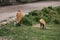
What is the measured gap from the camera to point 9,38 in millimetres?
9602

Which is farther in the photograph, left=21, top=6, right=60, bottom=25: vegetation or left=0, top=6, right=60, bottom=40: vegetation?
left=21, top=6, right=60, bottom=25: vegetation

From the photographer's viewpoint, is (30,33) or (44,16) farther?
(44,16)

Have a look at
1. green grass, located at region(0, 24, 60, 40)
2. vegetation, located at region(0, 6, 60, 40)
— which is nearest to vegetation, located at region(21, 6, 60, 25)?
vegetation, located at region(0, 6, 60, 40)

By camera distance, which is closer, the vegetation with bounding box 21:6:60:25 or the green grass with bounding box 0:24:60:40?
the green grass with bounding box 0:24:60:40

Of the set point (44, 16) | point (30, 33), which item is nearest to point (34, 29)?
point (30, 33)

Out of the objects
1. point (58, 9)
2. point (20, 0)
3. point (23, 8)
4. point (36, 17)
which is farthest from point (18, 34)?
point (20, 0)

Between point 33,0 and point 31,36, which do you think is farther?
point 33,0

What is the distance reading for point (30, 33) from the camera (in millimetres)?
10188

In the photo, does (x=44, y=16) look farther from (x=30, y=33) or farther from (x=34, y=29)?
(x=30, y=33)

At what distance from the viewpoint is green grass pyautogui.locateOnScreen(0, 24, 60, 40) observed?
31.9 feet

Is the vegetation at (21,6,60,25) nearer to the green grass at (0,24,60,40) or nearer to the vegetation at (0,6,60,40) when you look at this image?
the vegetation at (0,6,60,40)

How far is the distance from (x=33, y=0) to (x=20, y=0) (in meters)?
0.90

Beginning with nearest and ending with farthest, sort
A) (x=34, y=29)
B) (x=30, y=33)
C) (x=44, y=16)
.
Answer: (x=30, y=33) < (x=34, y=29) < (x=44, y=16)

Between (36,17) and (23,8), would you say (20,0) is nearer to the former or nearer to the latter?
(23,8)
